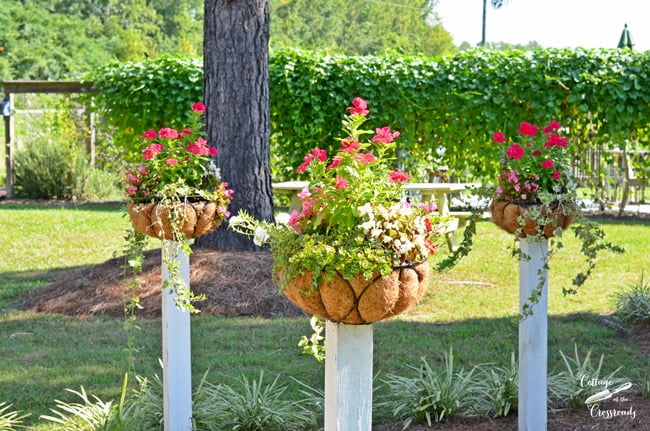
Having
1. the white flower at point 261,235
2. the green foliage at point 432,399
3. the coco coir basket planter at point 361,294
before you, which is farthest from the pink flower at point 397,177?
the green foliage at point 432,399

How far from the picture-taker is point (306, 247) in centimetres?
243

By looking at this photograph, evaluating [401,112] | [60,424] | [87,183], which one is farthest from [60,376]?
[87,183]

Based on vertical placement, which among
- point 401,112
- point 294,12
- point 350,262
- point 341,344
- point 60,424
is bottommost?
point 60,424

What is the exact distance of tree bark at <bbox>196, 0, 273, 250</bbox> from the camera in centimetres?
665

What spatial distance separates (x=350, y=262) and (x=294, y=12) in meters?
49.8

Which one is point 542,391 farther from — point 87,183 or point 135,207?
point 87,183

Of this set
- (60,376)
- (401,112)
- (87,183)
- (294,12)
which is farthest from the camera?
(294,12)

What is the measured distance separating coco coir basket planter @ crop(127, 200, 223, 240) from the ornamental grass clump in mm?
935

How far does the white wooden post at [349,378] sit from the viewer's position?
2.46 metres

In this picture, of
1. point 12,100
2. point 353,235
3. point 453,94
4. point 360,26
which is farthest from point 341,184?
point 360,26

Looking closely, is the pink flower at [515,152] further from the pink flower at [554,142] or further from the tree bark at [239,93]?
the tree bark at [239,93]

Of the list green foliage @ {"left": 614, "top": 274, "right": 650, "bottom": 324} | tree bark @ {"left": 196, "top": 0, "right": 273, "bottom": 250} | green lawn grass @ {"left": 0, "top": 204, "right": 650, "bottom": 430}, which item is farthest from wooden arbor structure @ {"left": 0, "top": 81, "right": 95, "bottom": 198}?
green foliage @ {"left": 614, "top": 274, "right": 650, "bottom": 324}

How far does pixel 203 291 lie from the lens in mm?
6305

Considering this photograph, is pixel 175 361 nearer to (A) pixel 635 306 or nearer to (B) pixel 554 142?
(B) pixel 554 142
